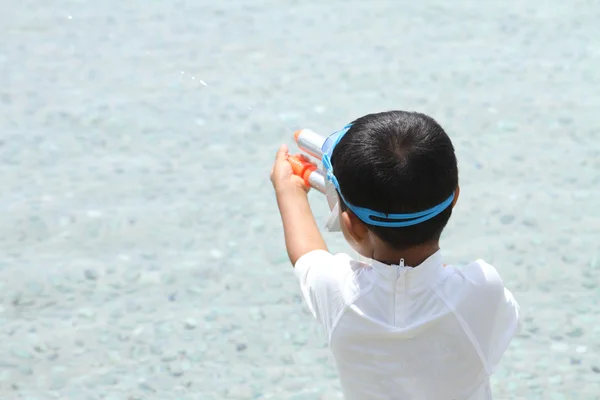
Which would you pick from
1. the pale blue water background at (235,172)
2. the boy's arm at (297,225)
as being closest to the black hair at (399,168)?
the boy's arm at (297,225)

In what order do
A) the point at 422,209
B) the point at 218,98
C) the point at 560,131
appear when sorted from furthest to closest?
1. the point at 218,98
2. the point at 560,131
3. the point at 422,209

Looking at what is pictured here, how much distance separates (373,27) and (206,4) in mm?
732

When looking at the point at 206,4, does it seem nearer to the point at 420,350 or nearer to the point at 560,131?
the point at 560,131

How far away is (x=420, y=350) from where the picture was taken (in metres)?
1.09

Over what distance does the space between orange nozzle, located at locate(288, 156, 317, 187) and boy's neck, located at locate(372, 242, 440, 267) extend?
26cm

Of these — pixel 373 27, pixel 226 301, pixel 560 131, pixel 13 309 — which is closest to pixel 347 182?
pixel 226 301

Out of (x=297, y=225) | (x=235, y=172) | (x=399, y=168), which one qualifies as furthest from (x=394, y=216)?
(x=235, y=172)

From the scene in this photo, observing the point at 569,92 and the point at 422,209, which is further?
the point at 569,92

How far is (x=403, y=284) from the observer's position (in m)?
1.08

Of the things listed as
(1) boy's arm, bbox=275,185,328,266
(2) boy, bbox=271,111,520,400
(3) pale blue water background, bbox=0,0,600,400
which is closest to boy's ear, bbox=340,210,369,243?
(2) boy, bbox=271,111,520,400

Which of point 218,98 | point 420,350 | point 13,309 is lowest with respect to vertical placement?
point 13,309

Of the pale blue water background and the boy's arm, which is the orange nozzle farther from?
the pale blue water background

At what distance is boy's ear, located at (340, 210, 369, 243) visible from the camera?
1.10 metres

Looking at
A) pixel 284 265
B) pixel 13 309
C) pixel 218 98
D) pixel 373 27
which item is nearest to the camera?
pixel 13 309
